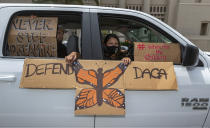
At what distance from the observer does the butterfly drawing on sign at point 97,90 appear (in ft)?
5.46

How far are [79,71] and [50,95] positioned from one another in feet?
1.15

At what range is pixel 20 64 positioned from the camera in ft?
5.56

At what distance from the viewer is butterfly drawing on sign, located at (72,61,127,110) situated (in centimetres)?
166

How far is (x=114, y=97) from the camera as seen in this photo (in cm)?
168

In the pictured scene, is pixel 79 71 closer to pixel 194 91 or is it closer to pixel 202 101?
pixel 194 91

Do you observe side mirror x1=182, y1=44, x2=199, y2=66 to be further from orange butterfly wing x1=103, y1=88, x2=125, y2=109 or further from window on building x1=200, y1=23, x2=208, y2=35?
window on building x1=200, y1=23, x2=208, y2=35

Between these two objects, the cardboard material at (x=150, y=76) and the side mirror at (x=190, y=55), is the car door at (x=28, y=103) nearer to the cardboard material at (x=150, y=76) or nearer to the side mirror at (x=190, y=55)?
the cardboard material at (x=150, y=76)

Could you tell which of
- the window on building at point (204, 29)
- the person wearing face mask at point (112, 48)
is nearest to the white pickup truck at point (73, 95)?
the person wearing face mask at point (112, 48)

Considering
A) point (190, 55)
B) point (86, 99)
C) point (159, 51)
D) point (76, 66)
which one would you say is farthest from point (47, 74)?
point (190, 55)

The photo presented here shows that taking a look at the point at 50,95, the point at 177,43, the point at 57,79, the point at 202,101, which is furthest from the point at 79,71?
the point at 202,101

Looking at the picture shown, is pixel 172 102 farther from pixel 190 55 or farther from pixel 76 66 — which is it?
pixel 76 66

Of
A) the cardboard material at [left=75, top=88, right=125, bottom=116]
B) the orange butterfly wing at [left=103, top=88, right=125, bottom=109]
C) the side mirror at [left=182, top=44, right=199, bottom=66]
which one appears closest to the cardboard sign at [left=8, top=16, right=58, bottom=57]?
the cardboard material at [left=75, top=88, right=125, bottom=116]

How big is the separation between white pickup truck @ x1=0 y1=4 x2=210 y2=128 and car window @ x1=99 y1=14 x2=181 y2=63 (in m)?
0.02

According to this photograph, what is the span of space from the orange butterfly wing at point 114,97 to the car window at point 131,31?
51 cm
